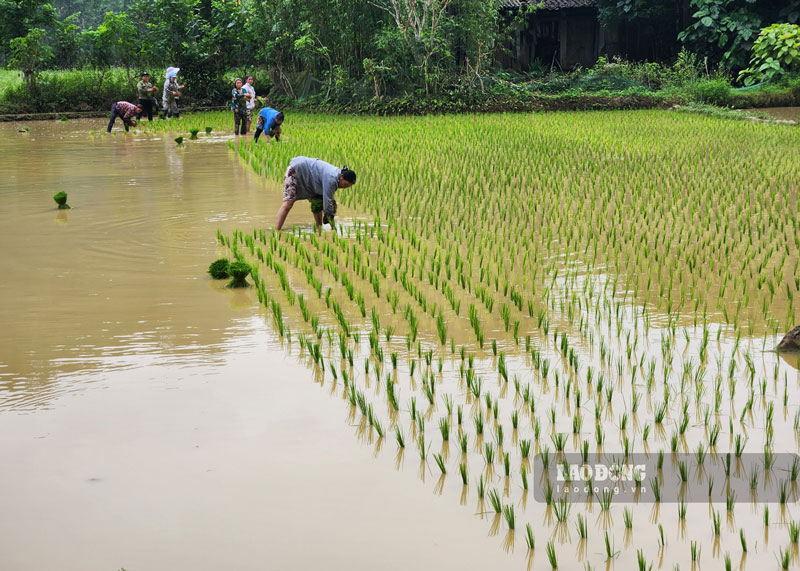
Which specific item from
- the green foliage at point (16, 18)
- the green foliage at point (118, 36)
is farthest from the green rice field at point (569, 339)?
the green foliage at point (16, 18)

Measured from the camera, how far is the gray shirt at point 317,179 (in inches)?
286

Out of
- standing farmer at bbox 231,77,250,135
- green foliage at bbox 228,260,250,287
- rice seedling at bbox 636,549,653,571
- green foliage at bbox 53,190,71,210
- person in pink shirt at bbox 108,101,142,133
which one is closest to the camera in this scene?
rice seedling at bbox 636,549,653,571

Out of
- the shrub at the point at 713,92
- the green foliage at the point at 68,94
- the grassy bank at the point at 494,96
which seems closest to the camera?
the shrub at the point at 713,92

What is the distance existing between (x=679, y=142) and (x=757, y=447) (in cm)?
1008

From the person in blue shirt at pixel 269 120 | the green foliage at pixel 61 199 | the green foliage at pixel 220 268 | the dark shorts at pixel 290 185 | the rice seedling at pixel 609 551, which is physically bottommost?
the rice seedling at pixel 609 551

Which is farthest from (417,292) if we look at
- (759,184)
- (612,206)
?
A: (759,184)

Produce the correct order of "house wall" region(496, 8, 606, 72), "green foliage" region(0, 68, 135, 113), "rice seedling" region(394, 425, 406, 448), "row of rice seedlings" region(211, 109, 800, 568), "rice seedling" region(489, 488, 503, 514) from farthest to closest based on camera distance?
"house wall" region(496, 8, 606, 72) → "green foliage" region(0, 68, 135, 113) → "row of rice seedlings" region(211, 109, 800, 568) → "rice seedling" region(394, 425, 406, 448) → "rice seedling" region(489, 488, 503, 514)

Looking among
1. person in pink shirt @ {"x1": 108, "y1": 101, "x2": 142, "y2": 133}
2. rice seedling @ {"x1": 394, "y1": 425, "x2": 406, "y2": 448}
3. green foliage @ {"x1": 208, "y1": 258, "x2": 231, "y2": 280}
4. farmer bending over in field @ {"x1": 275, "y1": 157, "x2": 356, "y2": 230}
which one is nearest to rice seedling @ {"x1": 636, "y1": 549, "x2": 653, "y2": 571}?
rice seedling @ {"x1": 394, "y1": 425, "x2": 406, "y2": 448}

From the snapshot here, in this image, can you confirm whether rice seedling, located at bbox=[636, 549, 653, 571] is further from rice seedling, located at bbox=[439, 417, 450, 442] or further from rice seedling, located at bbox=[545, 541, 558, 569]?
rice seedling, located at bbox=[439, 417, 450, 442]

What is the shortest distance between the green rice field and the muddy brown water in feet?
0.57

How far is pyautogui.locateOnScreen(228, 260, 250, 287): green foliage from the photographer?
591 cm

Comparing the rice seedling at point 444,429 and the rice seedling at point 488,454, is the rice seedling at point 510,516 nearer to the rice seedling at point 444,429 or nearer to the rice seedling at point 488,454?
the rice seedling at point 488,454

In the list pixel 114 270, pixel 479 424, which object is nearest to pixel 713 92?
pixel 114 270

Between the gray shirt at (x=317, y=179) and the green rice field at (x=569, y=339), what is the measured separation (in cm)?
32
